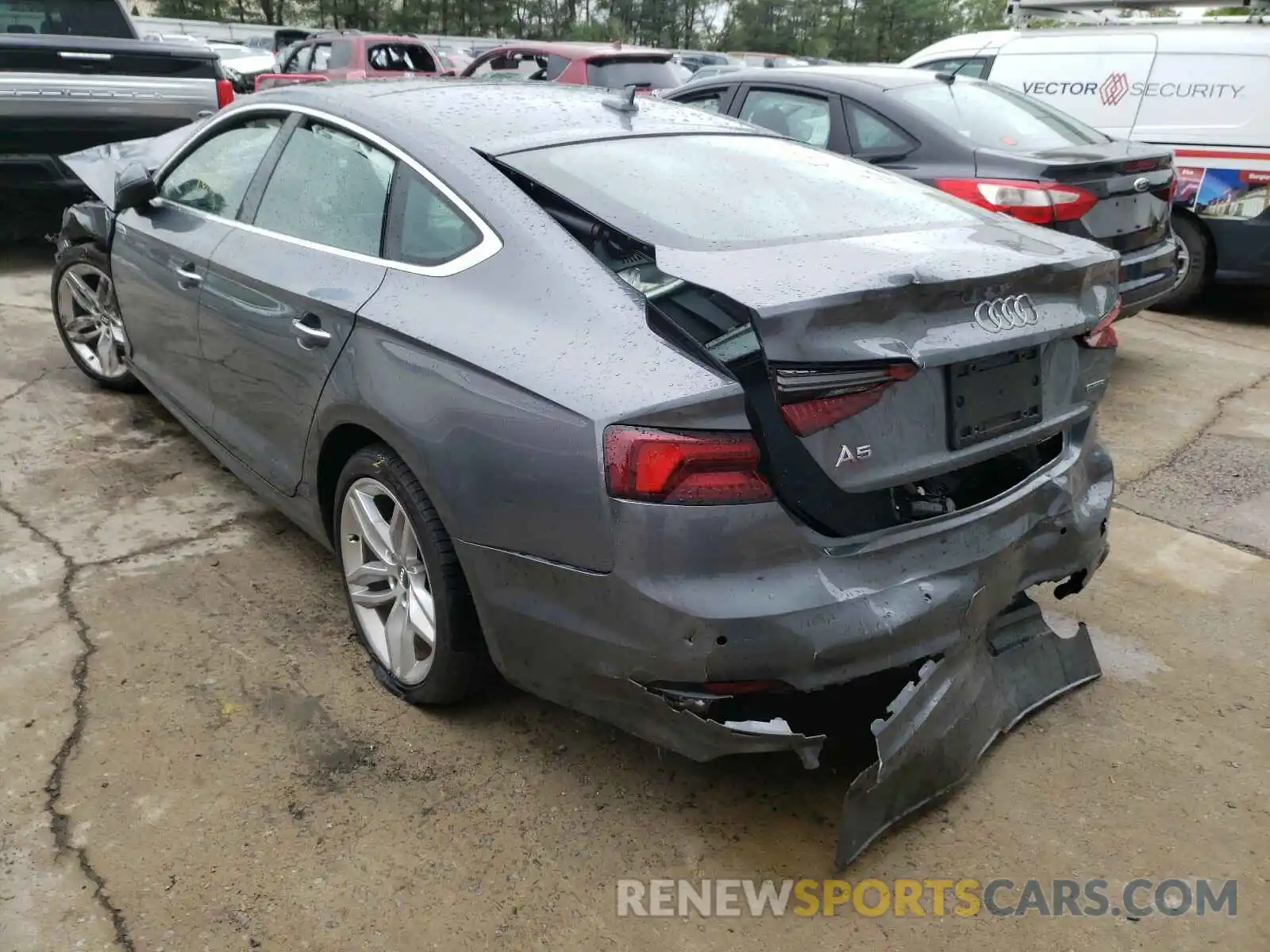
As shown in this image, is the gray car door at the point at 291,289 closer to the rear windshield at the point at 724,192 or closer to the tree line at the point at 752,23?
the rear windshield at the point at 724,192

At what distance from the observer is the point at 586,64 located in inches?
452

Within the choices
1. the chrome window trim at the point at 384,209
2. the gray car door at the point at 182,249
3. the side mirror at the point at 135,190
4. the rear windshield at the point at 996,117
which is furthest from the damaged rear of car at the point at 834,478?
the rear windshield at the point at 996,117

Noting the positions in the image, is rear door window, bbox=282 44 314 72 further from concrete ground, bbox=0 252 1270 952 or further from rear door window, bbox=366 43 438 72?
concrete ground, bbox=0 252 1270 952

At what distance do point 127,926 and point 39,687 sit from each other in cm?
101

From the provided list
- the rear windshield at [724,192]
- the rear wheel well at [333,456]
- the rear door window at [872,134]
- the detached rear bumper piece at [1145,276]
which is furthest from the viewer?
the rear door window at [872,134]

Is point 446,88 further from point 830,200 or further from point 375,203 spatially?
point 830,200

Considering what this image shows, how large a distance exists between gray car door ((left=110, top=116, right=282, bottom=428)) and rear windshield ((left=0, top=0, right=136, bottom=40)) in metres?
4.16

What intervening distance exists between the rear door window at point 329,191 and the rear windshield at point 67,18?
5.09 m

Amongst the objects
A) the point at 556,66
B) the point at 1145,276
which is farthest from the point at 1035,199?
the point at 556,66

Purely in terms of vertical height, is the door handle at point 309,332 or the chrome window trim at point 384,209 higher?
the chrome window trim at point 384,209

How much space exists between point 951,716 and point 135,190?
11.0ft

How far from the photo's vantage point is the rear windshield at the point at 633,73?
37.7ft

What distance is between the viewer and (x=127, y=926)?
217 cm

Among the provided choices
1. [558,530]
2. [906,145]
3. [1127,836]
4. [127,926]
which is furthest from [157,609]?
[906,145]
